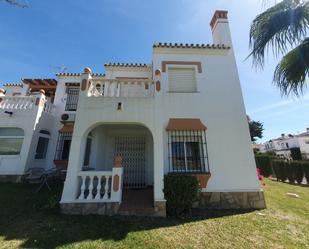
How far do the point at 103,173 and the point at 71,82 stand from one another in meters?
10.1

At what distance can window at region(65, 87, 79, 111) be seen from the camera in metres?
12.9

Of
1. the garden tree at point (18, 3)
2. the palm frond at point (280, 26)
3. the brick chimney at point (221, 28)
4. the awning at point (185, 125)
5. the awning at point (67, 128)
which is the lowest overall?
the awning at point (185, 125)

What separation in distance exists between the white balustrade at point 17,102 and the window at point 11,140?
158 cm

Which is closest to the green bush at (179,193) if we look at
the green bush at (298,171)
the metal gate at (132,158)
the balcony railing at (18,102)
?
the metal gate at (132,158)

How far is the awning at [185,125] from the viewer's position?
797 centimetres

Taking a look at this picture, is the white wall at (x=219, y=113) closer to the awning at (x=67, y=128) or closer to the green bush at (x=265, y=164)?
the awning at (x=67, y=128)

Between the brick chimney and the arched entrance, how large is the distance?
7.47 metres

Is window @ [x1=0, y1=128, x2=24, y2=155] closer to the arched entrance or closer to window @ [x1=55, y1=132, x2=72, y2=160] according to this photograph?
window @ [x1=55, y1=132, x2=72, y2=160]

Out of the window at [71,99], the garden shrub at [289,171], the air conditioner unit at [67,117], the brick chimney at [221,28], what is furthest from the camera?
the garden shrub at [289,171]

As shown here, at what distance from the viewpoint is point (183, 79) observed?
913cm

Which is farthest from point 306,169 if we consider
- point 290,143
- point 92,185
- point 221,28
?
point 290,143

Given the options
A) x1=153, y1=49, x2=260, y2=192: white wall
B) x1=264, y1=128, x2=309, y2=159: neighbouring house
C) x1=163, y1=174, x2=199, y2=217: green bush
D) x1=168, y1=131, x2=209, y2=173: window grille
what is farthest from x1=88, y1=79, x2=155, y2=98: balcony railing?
x1=264, y1=128, x2=309, y2=159: neighbouring house

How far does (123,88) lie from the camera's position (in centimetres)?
795

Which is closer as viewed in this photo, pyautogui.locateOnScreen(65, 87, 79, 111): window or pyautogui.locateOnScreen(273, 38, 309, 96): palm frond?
pyautogui.locateOnScreen(273, 38, 309, 96): palm frond
